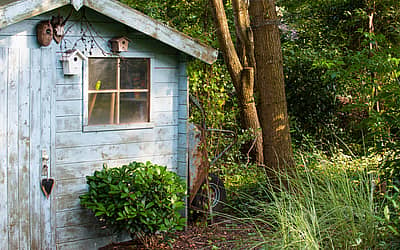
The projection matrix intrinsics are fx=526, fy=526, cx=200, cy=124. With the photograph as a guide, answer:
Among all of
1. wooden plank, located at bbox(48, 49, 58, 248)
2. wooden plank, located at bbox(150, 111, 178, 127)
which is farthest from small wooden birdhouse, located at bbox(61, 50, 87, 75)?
wooden plank, located at bbox(150, 111, 178, 127)

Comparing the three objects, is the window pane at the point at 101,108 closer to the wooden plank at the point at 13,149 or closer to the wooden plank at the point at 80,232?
the wooden plank at the point at 13,149

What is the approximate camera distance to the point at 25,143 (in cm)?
538

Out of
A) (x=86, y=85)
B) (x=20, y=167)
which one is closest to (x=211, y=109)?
(x=86, y=85)

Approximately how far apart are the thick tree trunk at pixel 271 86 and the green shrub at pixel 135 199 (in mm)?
1940

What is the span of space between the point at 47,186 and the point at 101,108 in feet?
3.37

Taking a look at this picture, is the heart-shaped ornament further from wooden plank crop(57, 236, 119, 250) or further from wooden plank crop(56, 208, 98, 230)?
wooden plank crop(57, 236, 119, 250)

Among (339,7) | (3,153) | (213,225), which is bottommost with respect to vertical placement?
(213,225)

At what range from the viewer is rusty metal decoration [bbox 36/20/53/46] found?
5.36 m

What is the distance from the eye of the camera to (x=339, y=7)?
11867 millimetres

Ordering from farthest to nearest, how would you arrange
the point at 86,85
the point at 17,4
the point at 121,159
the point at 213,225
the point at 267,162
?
the point at 267,162 → the point at 213,225 → the point at 121,159 → the point at 86,85 → the point at 17,4

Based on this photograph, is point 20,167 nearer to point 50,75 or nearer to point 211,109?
point 50,75

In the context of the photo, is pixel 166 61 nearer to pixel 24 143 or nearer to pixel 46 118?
pixel 46 118

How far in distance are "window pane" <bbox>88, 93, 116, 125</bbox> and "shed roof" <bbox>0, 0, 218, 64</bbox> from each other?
0.85 metres

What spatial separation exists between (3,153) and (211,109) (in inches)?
116
